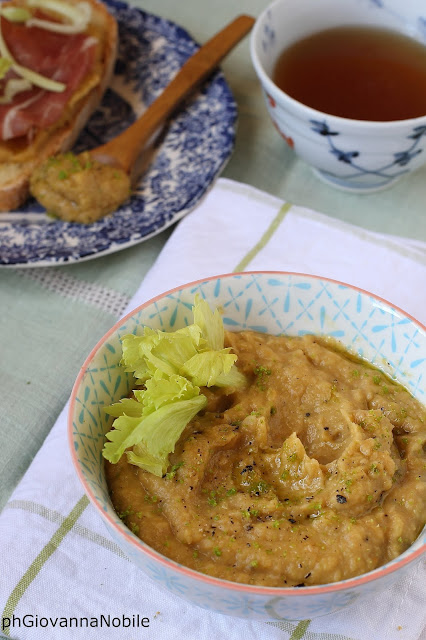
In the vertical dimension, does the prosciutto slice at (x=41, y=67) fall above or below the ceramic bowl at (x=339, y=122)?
below

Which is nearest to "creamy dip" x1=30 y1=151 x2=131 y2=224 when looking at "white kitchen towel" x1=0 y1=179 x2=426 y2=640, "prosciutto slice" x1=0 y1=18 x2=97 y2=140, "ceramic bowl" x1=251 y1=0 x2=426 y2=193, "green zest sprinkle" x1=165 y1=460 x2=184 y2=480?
"prosciutto slice" x1=0 y1=18 x2=97 y2=140

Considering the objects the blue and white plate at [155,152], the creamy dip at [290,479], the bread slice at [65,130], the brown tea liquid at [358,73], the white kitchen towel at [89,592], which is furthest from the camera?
the bread slice at [65,130]

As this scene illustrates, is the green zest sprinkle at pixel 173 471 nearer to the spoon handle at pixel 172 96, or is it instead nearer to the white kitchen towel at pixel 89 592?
the white kitchen towel at pixel 89 592

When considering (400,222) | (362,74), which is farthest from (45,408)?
(362,74)

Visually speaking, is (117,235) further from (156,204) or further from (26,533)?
(26,533)

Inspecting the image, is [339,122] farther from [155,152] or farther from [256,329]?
[155,152]

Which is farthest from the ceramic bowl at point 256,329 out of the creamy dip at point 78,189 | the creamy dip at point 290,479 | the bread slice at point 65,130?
the bread slice at point 65,130
